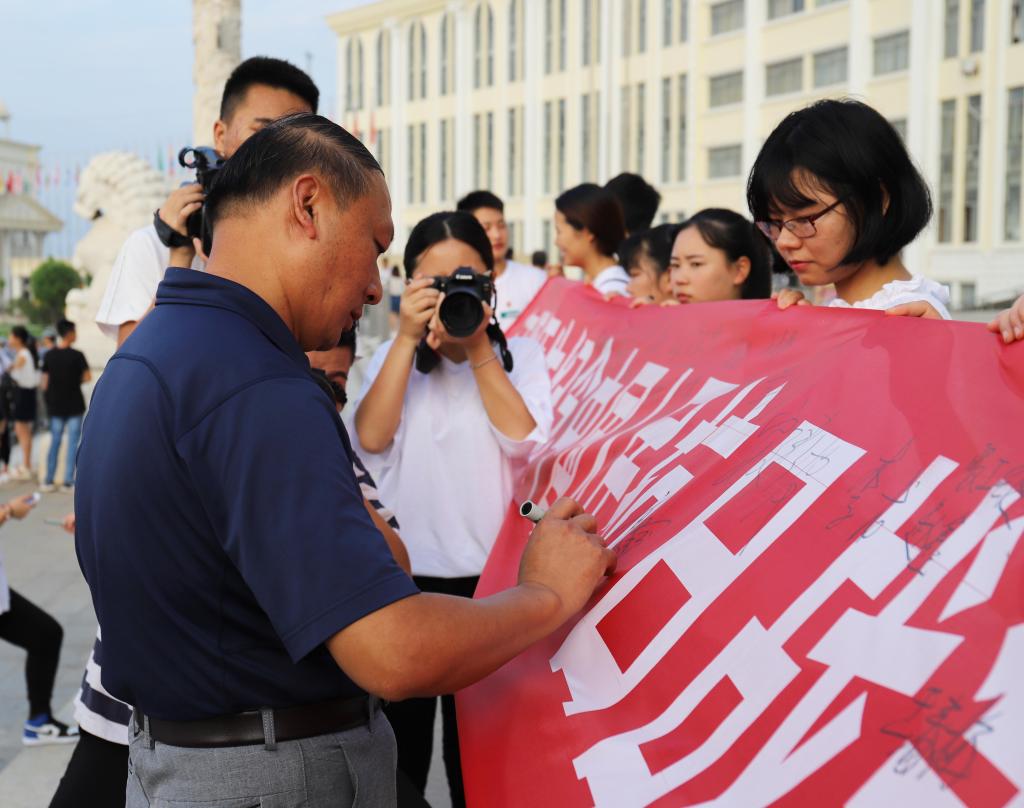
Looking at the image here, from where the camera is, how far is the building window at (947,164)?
92.0 ft

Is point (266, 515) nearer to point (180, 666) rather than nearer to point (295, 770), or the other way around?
point (180, 666)

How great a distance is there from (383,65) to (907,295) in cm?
4988

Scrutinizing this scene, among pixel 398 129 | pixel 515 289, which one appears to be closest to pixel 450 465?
pixel 515 289

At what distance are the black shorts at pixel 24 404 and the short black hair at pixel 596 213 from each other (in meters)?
8.72

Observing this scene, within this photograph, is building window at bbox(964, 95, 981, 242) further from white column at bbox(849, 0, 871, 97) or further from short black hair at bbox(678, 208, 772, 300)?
short black hair at bbox(678, 208, 772, 300)

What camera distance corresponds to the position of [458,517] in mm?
2732

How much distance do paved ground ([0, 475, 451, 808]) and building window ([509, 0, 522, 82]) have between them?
37.6 metres

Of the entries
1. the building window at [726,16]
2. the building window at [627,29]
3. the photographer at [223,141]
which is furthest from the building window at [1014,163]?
the photographer at [223,141]

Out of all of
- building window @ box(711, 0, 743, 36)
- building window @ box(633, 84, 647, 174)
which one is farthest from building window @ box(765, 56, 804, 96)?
building window @ box(633, 84, 647, 174)

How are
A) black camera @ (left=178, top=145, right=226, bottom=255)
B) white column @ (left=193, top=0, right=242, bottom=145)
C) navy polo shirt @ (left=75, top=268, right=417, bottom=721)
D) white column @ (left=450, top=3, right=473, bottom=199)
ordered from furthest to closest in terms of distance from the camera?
1. white column @ (left=450, top=3, right=473, bottom=199)
2. white column @ (left=193, top=0, right=242, bottom=145)
3. black camera @ (left=178, top=145, right=226, bottom=255)
4. navy polo shirt @ (left=75, top=268, right=417, bottom=721)

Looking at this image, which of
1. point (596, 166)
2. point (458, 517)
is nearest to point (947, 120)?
point (596, 166)

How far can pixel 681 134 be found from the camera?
37.1 meters

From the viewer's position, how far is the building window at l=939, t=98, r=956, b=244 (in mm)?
28031

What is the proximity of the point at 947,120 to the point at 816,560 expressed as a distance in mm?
29902
